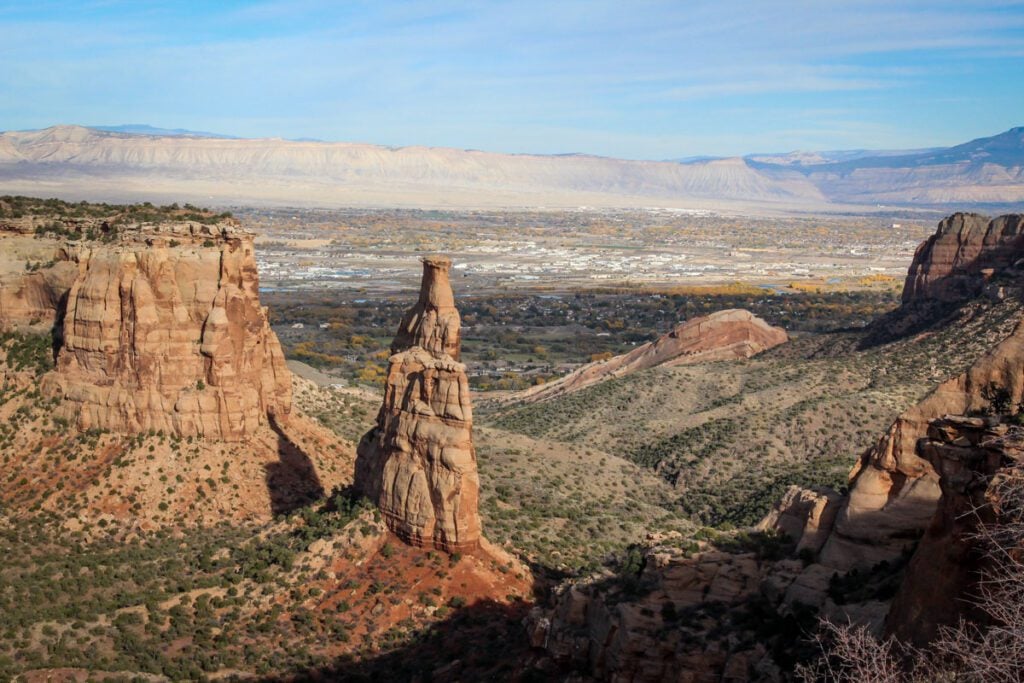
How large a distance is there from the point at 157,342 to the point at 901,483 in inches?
900

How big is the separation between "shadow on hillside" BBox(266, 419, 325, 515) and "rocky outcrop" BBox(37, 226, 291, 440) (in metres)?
1.65

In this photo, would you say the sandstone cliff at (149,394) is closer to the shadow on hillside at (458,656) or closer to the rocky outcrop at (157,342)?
the rocky outcrop at (157,342)

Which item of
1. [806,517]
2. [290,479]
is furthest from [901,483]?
[290,479]

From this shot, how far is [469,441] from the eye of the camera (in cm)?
2931

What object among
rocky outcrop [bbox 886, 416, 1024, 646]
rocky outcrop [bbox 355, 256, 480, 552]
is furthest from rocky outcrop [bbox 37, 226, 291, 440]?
rocky outcrop [bbox 886, 416, 1024, 646]

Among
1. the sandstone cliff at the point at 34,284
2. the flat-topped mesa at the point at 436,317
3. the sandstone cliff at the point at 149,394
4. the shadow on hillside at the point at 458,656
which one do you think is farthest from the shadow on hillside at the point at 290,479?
the shadow on hillside at the point at 458,656

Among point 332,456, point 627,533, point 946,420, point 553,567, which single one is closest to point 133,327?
point 332,456

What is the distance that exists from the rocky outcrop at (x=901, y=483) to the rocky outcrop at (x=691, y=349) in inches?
1864

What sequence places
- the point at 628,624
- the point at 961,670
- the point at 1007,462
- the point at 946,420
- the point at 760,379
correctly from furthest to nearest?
1. the point at 760,379
2. the point at 628,624
3. the point at 946,420
4. the point at 1007,462
5. the point at 961,670

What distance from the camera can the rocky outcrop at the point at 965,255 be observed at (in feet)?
210

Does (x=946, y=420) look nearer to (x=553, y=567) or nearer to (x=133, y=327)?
(x=553, y=567)

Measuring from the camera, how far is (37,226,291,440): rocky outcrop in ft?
113

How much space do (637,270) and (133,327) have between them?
145477mm

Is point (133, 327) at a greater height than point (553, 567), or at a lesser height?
greater
